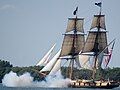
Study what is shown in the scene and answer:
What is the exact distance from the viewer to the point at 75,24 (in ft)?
570

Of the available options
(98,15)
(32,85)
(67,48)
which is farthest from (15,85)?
(98,15)

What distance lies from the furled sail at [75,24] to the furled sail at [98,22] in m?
3.93

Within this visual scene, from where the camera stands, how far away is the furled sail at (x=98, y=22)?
170625mm

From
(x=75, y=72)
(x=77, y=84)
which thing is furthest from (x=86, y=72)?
(x=77, y=84)

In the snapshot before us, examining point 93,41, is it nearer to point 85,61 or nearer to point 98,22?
point 98,22

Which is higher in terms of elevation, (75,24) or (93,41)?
(75,24)

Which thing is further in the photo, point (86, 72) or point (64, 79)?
point (86, 72)

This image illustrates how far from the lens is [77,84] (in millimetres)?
168000

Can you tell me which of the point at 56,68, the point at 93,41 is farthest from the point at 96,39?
the point at 56,68

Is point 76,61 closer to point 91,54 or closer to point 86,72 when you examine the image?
point 91,54

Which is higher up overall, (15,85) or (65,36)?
(65,36)

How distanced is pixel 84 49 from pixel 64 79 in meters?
9.48

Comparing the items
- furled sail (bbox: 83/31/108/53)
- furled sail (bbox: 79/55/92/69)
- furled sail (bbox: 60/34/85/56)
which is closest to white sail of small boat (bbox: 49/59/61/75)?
furled sail (bbox: 79/55/92/69)

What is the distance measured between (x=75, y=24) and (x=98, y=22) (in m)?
6.63
